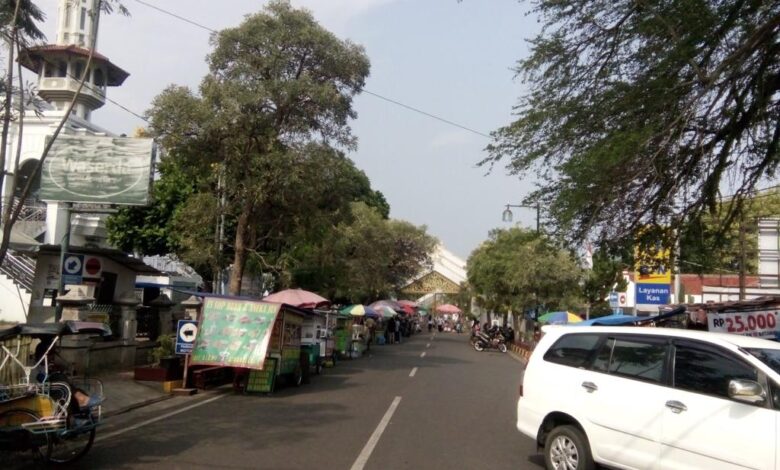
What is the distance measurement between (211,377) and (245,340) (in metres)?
1.98

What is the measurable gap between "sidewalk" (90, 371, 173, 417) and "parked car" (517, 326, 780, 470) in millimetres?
7335

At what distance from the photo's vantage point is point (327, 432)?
10023 millimetres

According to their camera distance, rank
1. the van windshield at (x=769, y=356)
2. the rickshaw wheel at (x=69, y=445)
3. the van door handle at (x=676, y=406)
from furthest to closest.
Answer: the rickshaw wheel at (x=69, y=445) < the van door handle at (x=676, y=406) < the van windshield at (x=769, y=356)

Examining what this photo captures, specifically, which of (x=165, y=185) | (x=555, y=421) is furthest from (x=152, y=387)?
(x=165, y=185)

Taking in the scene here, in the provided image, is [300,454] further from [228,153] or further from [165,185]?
[165,185]

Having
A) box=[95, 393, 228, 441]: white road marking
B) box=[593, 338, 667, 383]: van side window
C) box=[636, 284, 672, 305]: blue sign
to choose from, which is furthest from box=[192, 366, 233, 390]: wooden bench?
box=[636, 284, 672, 305]: blue sign

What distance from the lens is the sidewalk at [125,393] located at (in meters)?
11.9

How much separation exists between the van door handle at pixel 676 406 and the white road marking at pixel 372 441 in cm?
338

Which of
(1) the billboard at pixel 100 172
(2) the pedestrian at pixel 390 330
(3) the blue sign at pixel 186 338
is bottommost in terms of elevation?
A: (2) the pedestrian at pixel 390 330

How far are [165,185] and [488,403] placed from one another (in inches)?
747

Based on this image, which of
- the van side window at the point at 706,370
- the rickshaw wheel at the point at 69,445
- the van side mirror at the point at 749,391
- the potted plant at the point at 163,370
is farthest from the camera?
the potted plant at the point at 163,370

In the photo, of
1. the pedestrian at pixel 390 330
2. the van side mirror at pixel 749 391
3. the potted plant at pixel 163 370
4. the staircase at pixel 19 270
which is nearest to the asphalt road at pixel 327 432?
the potted plant at pixel 163 370

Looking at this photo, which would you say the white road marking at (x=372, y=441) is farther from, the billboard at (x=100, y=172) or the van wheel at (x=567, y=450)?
the billboard at (x=100, y=172)

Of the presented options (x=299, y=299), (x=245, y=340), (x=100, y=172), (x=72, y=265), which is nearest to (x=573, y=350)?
(x=245, y=340)
